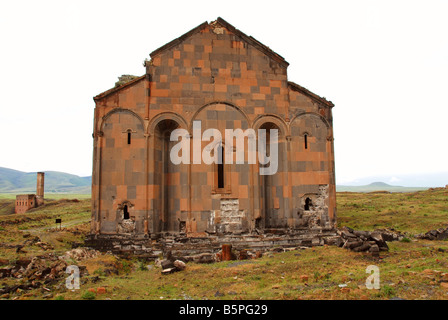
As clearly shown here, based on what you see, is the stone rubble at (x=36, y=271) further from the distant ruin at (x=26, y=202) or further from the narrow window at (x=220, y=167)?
the distant ruin at (x=26, y=202)

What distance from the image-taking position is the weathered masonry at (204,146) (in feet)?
37.8

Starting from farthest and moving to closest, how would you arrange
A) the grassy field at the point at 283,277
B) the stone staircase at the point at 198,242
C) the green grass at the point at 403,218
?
the green grass at the point at 403,218 → the stone staircase at the point at 198,242 → the grassy field at the point at 283,277

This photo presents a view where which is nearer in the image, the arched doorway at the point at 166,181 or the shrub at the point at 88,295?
the shrub at the point at 88,295

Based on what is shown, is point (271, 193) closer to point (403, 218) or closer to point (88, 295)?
point (88, 295)

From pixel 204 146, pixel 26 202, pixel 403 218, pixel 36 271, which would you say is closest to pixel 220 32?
pixel 204 146

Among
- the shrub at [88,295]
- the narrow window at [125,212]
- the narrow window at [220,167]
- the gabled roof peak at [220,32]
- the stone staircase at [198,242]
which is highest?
the gabled roof peak at [220,32]

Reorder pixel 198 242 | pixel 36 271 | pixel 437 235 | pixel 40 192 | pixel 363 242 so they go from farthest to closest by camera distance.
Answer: pixel 40 192 → pixel 437 235 → pixel 198 242 → pixel 363 242 → pixel 36 271

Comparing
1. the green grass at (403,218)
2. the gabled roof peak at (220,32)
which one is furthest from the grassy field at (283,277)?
the gabled roof peak at (220,32)

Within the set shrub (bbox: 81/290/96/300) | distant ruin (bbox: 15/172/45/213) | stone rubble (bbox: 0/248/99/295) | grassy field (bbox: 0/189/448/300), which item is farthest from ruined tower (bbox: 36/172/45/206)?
shrub (bbox: 81/290/96/300)

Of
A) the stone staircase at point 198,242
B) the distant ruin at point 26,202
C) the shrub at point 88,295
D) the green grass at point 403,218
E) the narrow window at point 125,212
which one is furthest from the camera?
the distant ruin at point 26,202

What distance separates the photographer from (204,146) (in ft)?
39.5
